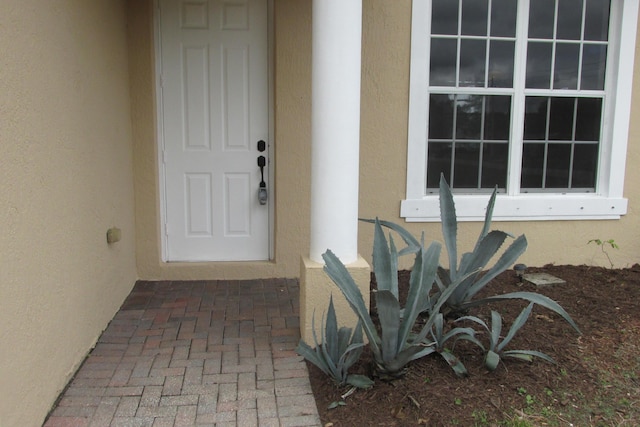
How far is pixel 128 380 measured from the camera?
120 inches

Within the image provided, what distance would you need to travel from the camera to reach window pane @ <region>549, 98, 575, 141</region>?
16.8ft

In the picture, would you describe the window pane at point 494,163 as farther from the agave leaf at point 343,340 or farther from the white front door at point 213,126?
the agave leaf at point 343,340

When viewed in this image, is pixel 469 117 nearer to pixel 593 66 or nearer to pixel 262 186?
pixel 593 66

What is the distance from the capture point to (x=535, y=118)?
512cm

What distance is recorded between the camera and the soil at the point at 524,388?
2703mm

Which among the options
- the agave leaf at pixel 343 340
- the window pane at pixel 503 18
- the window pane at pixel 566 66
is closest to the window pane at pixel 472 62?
the window pane at pixel 503 18

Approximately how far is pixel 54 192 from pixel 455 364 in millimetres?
2480

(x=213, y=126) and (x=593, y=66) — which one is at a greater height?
(x=593, y=66)

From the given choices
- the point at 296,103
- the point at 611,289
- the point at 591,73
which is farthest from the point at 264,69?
the point at 611,289

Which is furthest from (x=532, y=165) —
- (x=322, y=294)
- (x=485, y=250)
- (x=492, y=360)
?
(x=322, y=294)

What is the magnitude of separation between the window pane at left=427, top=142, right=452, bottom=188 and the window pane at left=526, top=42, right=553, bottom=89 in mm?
1026

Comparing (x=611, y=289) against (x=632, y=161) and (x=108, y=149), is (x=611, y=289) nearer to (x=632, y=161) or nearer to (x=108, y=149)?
(x=632, y=161)

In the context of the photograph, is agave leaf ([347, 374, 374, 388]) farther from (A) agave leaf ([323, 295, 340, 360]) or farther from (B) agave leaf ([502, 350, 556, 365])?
(B) agave leaf ([502, 350, 556, 365])

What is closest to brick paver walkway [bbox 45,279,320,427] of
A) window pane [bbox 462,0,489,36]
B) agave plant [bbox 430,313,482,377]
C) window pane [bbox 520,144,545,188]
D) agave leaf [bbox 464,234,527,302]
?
agave plant [bbox 430,313,482,377]
